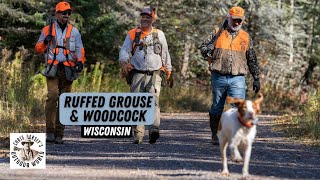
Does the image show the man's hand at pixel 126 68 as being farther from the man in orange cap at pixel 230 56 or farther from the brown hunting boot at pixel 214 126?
the brown hunting boot at pixel 214 126

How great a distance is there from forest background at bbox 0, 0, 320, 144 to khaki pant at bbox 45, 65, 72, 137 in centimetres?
131

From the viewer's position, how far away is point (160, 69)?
1427cm

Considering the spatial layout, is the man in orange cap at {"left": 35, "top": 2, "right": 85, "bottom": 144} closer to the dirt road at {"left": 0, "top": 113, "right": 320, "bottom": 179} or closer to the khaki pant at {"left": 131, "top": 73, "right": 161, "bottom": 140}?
the khaki pant at {"left": 131, "top": 73, "right": 161, "bottom": 140}

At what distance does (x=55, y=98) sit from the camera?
1414cm

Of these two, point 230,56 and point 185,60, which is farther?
point 185,60

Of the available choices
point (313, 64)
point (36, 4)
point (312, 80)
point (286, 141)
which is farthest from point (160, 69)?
point (312, 80)

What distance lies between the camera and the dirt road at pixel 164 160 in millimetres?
9914

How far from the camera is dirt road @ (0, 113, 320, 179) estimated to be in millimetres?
9914

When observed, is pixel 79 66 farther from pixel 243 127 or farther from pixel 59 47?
pixel 243 127

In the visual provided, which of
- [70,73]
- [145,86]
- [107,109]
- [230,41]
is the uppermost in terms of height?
[230,41]

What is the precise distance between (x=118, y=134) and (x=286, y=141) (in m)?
2.93

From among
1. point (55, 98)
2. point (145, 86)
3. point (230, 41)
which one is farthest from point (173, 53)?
point (230, 41)

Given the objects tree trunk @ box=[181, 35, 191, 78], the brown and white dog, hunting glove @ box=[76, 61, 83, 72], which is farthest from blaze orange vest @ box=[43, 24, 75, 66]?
tree trunk @ box=[181, 35, 191, 78]

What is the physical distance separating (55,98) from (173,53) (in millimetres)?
19832
